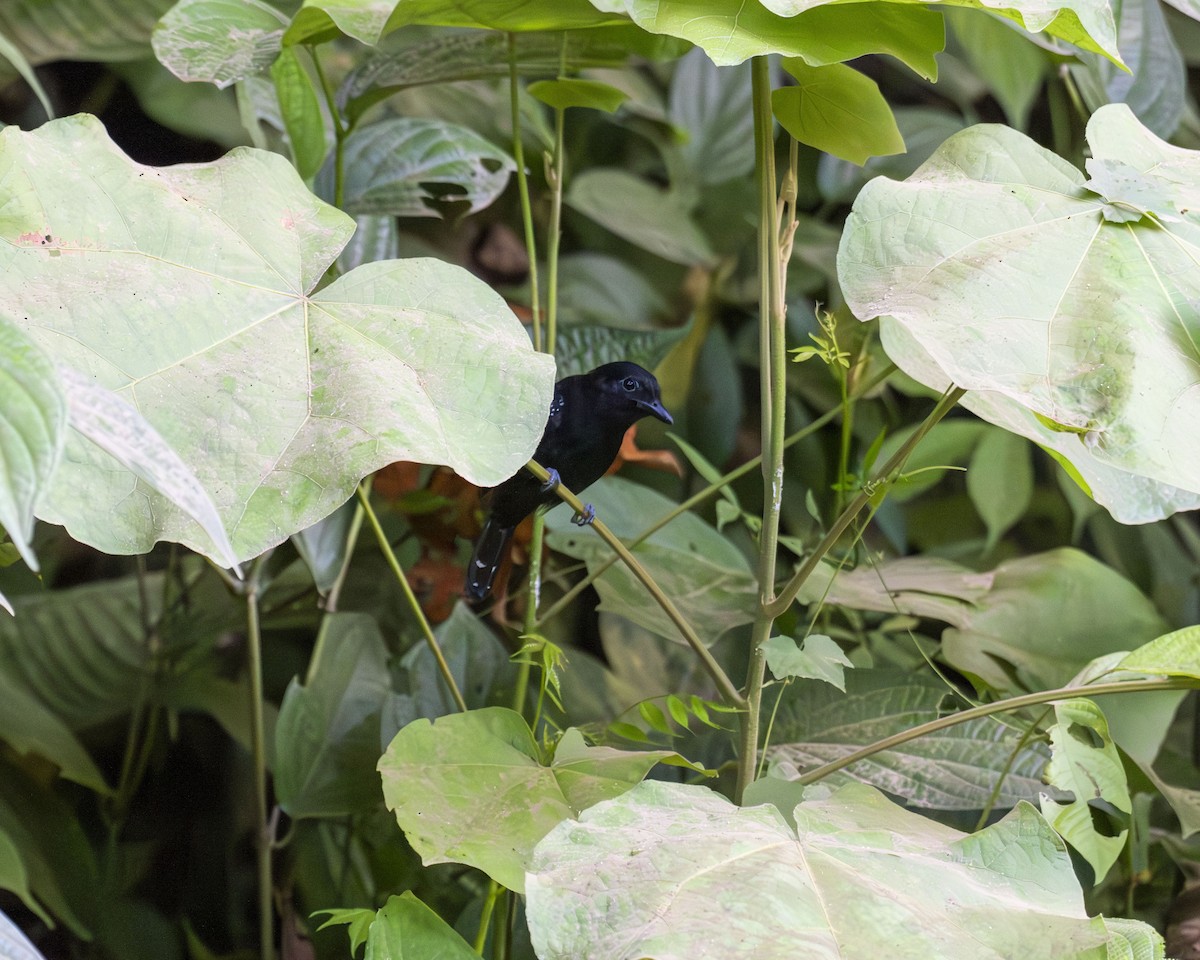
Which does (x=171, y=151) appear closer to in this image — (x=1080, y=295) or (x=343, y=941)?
(x=343, y=941)

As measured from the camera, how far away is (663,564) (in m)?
0.72

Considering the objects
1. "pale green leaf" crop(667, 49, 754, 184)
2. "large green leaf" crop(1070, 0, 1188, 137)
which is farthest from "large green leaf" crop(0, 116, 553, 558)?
"pale green leaf" crop(667, 49, 754, 184)

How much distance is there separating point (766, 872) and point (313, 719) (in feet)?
1.62

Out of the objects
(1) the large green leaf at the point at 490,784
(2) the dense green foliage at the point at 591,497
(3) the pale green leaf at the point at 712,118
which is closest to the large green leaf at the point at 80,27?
(2) the dense green foliage at the point at 591,497

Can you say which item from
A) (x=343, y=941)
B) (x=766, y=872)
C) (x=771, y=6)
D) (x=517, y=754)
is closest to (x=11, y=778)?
(x=343, y=941)

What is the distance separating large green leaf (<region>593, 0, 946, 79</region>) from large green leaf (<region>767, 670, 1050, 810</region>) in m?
0.40

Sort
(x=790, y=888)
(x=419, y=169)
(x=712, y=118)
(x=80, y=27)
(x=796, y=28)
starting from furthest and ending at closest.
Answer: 1. (x=712, y=118)
2. (x=80, y=27)
3. (x=419, y=169)
4. (x=796, y=28)
5. (x=790, y=888)

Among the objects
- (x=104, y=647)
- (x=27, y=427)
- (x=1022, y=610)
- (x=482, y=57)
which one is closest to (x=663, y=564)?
(x=1022, y=610)

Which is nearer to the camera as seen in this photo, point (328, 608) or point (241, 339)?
point (241, 339)

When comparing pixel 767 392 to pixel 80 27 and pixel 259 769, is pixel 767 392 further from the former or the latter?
pixel 80 27

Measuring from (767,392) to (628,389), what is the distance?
94 millimetres

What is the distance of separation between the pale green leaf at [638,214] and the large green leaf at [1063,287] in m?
0.66

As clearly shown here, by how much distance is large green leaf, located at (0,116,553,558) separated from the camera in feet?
1.26

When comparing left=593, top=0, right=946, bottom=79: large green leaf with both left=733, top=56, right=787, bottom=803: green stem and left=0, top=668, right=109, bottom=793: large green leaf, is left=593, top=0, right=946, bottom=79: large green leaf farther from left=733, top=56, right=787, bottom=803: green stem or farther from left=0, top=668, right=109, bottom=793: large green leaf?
left=0, top=668, right=109, bottom=793: large green leaf
